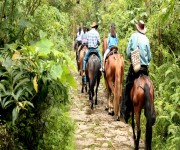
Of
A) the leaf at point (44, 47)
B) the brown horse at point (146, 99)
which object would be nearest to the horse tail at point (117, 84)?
the brown horse at point (146, 99)

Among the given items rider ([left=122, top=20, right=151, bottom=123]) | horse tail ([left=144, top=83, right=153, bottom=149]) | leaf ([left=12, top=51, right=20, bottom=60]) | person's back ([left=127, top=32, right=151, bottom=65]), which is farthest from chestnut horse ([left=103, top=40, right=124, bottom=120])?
leaf ([left=12, top=51, right=20, bottom=60])

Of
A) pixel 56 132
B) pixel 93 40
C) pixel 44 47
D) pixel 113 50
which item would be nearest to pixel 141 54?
pixel 56 132

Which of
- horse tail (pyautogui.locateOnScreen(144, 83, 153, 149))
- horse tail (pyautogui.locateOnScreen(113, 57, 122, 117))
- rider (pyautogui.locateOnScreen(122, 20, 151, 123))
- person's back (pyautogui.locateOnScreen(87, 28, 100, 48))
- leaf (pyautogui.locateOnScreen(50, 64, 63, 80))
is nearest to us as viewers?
leaf (pyautogui.locateOnScreen(50, 64, 63, 80))

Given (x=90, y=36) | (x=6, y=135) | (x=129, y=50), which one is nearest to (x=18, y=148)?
(x=6, y=135)

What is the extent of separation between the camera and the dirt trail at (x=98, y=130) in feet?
24.1

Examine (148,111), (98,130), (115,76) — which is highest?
(115,76)

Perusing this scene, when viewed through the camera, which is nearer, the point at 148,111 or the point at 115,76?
the point at 148,111

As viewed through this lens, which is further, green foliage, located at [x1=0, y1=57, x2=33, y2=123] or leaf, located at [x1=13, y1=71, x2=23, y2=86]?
leaf, located at [x1=13, y1=71, x2=23, y2=86]

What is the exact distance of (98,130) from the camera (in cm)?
841

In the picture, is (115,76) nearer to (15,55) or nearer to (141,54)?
(141,54)

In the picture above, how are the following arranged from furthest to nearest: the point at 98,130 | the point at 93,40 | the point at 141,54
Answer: the point at 93,40 < the point at 98,130 < the point at 141,54

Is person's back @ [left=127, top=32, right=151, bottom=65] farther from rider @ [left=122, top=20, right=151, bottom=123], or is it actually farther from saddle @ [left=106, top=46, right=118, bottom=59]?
saddle @ [left=106, top=46, right=118, bottom=59]

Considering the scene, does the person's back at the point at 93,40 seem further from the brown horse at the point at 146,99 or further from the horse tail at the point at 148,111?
the horse tail at the point at 148,111

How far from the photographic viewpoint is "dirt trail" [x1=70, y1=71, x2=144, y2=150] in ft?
24.1
